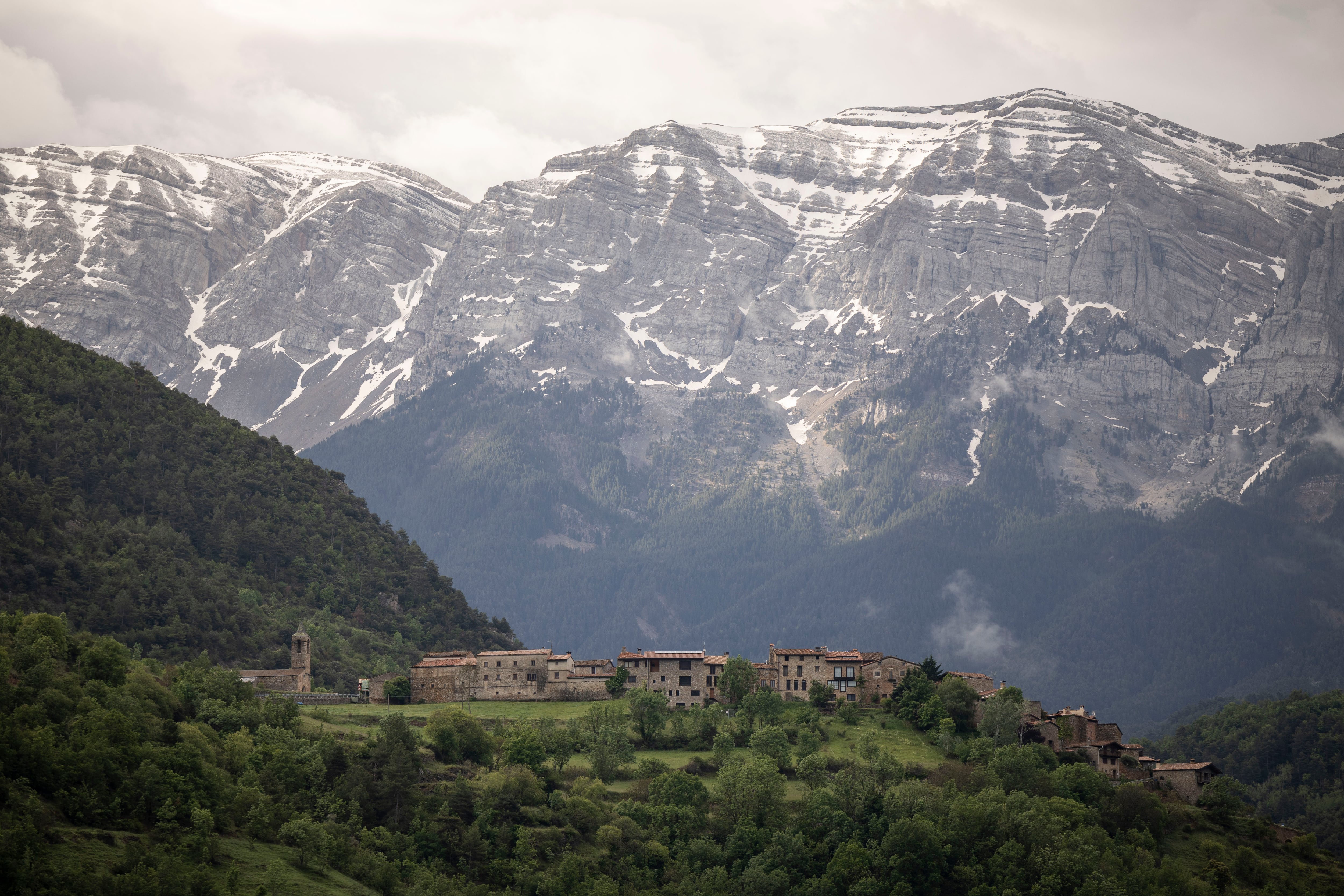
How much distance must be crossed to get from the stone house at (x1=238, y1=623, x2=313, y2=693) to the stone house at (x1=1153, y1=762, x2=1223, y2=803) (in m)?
81.2

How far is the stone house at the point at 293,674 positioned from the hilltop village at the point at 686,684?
13 cm

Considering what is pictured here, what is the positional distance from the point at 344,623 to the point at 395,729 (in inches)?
2599

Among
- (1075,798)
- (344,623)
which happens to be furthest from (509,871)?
(344,623)

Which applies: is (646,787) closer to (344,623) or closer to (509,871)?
(509,871)

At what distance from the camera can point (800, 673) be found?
527ft

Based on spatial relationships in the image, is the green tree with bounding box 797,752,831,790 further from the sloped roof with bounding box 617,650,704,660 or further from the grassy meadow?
the sloped roof with bounding box 617,650,704,660

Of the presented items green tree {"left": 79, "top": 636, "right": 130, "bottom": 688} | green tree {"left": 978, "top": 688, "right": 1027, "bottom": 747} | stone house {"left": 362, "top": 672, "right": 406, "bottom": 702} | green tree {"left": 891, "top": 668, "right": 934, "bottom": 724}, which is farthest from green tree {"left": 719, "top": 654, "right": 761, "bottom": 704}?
green tree {"left": 79, "top": 636, "right": 130, "bottom": 688}

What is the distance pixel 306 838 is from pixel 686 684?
186 feet

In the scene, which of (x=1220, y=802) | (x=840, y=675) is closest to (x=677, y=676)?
(x=840, y=675)

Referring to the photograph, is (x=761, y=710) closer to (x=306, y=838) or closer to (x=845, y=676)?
(x=845, y=676)

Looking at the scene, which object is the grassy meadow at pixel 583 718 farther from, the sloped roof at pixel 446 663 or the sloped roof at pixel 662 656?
the sloped roof at pixel 662 656

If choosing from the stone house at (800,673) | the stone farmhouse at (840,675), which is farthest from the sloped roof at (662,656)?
the stone house at (800,673)

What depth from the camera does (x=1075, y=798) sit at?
138 m

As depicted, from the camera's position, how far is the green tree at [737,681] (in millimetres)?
Result: 156750
